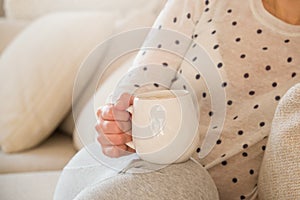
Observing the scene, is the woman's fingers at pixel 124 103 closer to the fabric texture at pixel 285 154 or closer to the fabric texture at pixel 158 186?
the fabric texture at pixel 158 186

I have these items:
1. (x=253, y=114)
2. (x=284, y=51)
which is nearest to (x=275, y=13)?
(x=284, y=51)

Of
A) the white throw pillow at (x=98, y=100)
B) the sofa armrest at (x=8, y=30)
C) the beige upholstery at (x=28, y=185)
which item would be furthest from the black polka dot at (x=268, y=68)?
the sofa armrest at (x=8, y=30)

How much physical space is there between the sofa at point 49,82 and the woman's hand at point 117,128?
0.44 meters

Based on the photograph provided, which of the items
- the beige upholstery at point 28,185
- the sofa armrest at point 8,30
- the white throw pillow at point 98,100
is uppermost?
the white throw pillow at point 98,100

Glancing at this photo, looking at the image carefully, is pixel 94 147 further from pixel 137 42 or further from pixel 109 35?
pixel 109 35

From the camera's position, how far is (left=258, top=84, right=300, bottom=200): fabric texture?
0.77m

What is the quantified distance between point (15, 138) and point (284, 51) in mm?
851

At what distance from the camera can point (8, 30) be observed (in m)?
1.83

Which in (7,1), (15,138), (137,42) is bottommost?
(15,138)

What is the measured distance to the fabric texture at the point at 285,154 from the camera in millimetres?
775

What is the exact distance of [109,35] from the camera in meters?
1.55

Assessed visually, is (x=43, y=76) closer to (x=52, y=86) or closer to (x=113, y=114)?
(x=52, y=86)

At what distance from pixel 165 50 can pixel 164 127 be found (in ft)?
1.02

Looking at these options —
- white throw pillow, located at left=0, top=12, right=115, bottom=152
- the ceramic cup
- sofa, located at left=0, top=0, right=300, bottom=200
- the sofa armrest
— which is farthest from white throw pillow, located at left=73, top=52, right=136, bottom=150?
the sofa armrest
